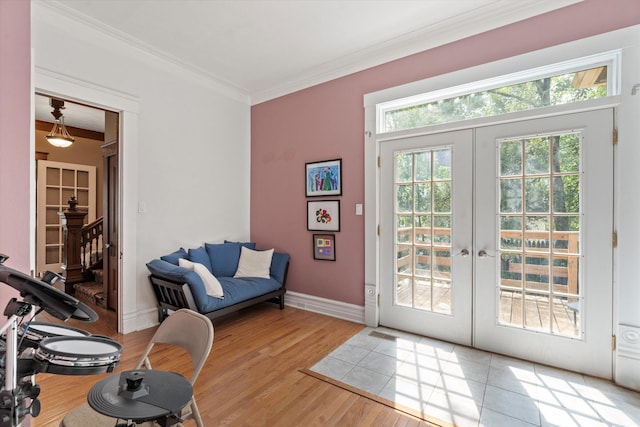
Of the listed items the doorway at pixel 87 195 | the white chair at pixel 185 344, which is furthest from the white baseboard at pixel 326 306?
the white chair at pixel 185 344

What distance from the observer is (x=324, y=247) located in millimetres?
3951

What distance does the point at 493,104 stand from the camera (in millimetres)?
2918

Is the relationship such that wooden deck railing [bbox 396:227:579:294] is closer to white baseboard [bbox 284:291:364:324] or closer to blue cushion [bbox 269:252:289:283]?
white baseboard [bbox 284:291:364:324]

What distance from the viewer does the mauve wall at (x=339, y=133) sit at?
8.43ft

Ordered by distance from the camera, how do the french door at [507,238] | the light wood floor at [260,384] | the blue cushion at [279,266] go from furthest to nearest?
the blue cushion at [279,266]
the french door at [507,238]
the light wood floor at [260,384]

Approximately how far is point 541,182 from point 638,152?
24.1 inches

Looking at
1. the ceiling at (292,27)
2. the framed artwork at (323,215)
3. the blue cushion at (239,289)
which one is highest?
the ceiling at (292,27)

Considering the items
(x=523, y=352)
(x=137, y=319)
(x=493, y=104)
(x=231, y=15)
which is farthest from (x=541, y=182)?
(x=137, y=319)

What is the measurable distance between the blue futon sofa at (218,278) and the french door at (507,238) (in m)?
1.48

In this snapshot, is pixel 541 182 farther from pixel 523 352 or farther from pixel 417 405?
pixel 417 405

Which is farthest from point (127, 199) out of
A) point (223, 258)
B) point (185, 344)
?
point (185, 344)

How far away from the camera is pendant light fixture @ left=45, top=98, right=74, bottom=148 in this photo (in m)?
4.00

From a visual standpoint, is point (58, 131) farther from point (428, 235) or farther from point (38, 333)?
point (428, 235)

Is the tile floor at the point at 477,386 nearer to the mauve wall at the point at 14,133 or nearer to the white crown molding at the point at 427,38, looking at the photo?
the mauve wall at the point at 14,133
